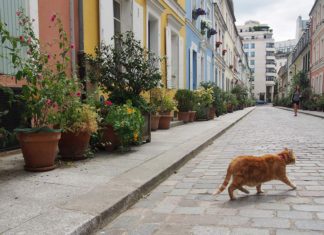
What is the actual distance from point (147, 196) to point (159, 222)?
969mm

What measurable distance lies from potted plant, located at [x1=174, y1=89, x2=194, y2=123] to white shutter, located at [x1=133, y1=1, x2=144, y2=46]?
368cm

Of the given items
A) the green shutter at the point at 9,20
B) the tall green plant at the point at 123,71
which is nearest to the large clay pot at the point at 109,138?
the tall green plant at the point at 123,71

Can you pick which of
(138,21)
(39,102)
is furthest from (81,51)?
(138,21)

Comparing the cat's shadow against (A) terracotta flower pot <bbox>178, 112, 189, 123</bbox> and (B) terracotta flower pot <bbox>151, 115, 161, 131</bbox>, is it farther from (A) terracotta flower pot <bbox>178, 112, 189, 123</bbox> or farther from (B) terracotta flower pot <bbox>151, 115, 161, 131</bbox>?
(A) terracotta flower pot <bbox>178, 112, 189, 123</bbox>

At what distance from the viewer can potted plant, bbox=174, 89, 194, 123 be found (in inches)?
556

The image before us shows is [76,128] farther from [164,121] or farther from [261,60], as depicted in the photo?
[261,60]

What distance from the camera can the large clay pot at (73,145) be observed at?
5.67 m

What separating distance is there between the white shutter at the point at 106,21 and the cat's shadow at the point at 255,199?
5260 millimetres

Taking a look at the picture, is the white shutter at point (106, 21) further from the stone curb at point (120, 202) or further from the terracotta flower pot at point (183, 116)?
the terracotta flower pot at point (183, 116)

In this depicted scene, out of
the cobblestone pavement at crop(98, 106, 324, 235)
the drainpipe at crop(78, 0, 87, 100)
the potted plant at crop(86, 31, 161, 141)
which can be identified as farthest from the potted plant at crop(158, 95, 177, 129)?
the cobblestone pavement at crop(98, 106, 324, 235)

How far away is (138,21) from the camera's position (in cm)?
1073

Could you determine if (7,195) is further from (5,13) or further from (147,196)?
(5,13)

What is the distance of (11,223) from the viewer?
307cm

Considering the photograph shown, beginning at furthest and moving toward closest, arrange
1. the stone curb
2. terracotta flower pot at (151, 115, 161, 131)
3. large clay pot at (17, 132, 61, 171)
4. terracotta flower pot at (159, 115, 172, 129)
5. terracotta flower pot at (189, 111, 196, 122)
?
terracotta flower pot at (189, 111, 196, 122) < terracotta flower pot at (159, 115, 172, 129) < terracotta flower pot at (151, 115, 161, 131) < large clay pot at (17, 132, 61, 171) < the stone curb
